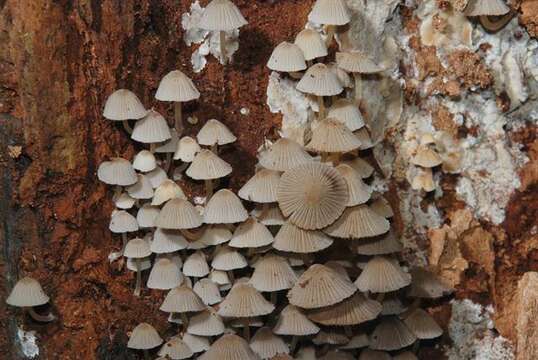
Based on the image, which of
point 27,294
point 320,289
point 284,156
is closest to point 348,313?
point 320,289

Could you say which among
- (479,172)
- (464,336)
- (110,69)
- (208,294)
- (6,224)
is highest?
(110,69)

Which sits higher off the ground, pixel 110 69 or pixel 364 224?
pixel 110 69

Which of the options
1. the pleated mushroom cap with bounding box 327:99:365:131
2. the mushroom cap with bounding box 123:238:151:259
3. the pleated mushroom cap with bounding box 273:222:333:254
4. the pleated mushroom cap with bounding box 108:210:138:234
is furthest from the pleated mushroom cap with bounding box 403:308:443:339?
the pleated mushroom cap with bounding box 108:210:138:234

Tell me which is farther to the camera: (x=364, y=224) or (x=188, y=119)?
(x=188, y=119)

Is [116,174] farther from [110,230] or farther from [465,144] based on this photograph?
[465,144]

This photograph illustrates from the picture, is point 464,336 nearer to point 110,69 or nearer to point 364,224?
point 364,224

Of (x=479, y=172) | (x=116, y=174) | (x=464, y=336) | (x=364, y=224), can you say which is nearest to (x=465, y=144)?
(x=479, y=172)
